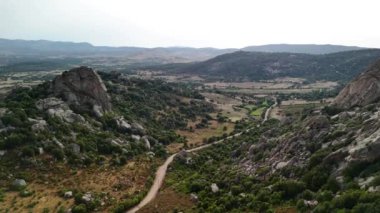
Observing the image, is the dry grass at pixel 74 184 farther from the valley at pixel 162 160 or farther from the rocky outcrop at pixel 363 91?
the rocky outcrop at pixel 363 91

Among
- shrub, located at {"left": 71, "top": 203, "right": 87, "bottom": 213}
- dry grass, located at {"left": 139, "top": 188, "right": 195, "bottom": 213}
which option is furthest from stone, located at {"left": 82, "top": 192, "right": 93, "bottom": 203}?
dry grass, located at {"left": 139, "top": 188, "right": 195, "bottom": 213}

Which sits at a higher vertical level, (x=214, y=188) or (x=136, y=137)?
(x=214, y=188)

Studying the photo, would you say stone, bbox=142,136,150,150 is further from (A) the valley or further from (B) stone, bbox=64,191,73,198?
(B) stone, bbox=64,191,73,198

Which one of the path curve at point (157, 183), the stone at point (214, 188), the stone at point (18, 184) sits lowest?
the path curve at point (157, 183)

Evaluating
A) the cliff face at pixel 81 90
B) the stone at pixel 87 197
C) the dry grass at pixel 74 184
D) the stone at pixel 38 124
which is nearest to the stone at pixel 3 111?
the stone at pixel 38 124

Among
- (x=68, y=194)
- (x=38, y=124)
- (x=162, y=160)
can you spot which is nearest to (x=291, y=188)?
(x=68, y=194)

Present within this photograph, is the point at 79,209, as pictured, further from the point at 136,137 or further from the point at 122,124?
the point at 122,124
